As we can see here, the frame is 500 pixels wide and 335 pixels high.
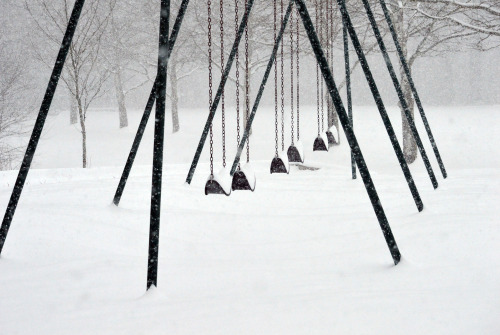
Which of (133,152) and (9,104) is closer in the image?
(133,152)

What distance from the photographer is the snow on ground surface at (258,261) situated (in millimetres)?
2434

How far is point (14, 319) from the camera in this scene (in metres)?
2.56

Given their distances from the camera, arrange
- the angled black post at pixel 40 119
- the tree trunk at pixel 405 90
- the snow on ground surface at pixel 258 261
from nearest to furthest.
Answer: the snow on ground surface at pixel 258 261 → the angled black post at pixel 40 119 → the tree trunk at pixel 405 90

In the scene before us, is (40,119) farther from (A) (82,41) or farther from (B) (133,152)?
(A) (82,41)

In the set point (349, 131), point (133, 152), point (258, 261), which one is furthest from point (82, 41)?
point (349, 131)

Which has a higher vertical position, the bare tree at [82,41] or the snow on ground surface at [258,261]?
the bare tree at [82,41]

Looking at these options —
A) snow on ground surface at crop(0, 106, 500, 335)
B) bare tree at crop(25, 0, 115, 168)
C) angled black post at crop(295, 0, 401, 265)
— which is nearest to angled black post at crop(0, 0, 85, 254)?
snow on ground surface at crop(0, 106, 500, 335)

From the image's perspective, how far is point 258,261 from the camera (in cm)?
361

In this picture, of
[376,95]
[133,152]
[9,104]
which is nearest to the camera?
[376,95]

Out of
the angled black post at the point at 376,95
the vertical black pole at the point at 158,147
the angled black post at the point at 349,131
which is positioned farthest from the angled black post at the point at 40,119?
the angled black post at the point at 376,95

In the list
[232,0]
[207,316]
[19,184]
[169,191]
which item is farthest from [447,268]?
[232,0]

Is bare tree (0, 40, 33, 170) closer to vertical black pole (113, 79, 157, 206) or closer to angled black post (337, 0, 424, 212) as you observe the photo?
vertical black pole (113, 79, 157, 206)

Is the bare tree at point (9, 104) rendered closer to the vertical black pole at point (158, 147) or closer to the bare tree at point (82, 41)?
the bare tree at point (82, 41)

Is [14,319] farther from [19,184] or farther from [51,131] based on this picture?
[51,131]
